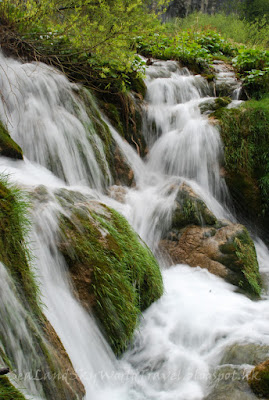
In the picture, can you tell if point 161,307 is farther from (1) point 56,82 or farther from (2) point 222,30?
(2) point 222,30

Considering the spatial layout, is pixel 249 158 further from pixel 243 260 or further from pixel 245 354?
pixel 245 354

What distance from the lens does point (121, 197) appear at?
17.0ft

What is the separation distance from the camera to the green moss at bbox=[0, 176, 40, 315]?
6.82 feet

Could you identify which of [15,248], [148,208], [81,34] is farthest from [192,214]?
[81,34]

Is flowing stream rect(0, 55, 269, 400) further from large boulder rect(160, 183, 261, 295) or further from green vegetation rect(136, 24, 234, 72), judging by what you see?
green vegetation rect(136, 24, 234, 72)

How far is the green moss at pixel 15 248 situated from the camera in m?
2.08

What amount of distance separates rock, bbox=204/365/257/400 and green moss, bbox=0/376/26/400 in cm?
146

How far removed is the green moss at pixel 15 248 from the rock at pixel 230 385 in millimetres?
1386

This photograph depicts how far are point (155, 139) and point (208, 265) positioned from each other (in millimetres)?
3233

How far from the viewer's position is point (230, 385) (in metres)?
2.37

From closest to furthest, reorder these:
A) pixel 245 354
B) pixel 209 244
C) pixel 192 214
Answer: pixel 245 354, pixel 209 244, pixel 192 214

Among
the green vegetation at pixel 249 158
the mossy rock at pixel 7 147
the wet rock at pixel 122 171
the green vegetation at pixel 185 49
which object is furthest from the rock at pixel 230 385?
the green vegetation at pixel 185 49

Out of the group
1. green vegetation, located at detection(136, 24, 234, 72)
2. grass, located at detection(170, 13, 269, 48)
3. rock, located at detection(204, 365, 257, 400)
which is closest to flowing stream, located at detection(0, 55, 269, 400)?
rock, located at detection(204, 365, 257, 400)

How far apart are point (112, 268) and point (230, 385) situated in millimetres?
1282
